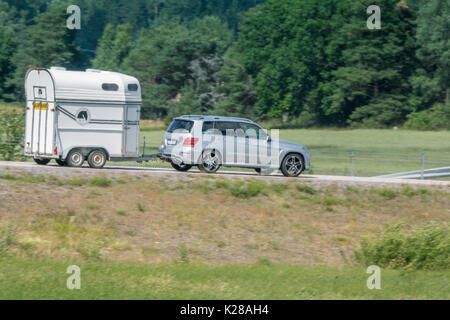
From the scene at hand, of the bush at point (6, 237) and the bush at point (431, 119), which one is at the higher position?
the bush at point (431, 119)

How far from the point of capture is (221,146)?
2375 centimetres

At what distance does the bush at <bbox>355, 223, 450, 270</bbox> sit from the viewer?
1482 cm

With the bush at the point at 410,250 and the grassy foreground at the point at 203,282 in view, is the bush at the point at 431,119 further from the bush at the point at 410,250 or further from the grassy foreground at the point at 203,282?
the grassy foreground at the point at 203,282

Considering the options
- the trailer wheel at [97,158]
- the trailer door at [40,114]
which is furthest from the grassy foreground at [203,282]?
the trailer wheel at [97,158]

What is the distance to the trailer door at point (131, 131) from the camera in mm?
24516

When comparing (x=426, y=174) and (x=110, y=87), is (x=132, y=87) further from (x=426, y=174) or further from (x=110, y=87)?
(x=426, y=174)

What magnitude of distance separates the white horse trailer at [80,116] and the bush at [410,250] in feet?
36.1

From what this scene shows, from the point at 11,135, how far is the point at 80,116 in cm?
909

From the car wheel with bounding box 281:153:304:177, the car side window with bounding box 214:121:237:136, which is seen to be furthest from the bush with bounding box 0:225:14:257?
the car wheel with bounding box 281:153:304:177

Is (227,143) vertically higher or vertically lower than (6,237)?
higher

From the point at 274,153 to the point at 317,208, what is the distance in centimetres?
259

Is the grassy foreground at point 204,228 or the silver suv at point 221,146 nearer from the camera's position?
the grassy foreground at point 204,228

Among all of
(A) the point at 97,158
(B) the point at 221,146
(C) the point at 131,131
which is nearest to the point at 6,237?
(A) the point at 97,158
